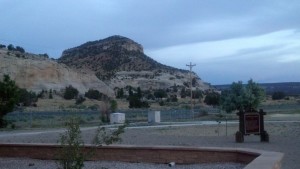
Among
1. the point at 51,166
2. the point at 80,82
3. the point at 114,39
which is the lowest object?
the point at 51,166

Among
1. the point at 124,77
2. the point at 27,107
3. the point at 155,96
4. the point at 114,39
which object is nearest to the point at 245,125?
the point at 27,107

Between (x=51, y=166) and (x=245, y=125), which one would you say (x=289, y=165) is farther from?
(x=245, y=125)

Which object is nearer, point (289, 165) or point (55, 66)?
point (289, 165)

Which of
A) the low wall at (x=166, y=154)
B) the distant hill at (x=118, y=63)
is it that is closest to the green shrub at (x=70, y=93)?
the distant hill at (x=118, y=63)

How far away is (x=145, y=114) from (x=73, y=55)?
7185 centimetres

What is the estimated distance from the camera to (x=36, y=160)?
16812 millimetres

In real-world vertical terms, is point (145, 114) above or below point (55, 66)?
below

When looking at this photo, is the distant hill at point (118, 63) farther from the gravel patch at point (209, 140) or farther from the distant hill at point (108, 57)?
the gravel patch at point (209, 140)

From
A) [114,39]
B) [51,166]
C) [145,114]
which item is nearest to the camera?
[51,166]

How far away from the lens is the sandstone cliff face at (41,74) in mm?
91562

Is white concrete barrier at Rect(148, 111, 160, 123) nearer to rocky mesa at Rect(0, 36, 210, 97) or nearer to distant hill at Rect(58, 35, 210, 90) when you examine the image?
rocky mesa at Rect(0, 36, 210, 97)

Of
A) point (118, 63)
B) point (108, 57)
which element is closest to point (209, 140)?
point (108, 57)

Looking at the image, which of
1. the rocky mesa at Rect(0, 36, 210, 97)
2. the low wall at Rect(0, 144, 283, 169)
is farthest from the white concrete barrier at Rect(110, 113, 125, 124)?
the rocky mesa at Rect(0, 36, 210, 97)

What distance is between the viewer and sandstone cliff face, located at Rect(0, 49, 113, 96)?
91562 millimetres
